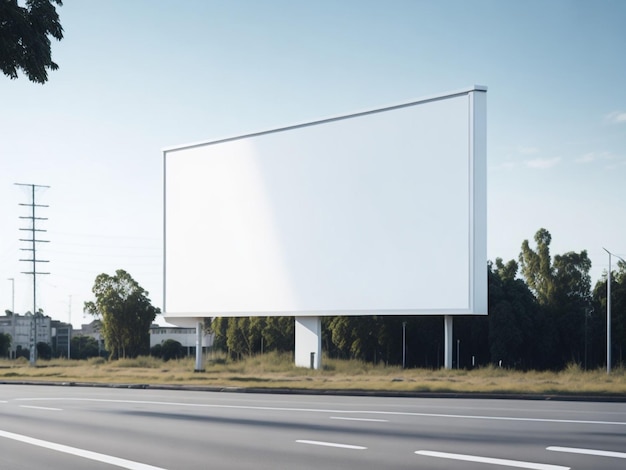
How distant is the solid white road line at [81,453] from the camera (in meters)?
11.1

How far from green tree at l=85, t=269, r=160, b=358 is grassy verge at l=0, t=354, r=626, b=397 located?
11.1m

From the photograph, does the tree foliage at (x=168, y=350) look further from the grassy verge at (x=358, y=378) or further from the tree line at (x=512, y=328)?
the grassy verge at (x=358, y=378)

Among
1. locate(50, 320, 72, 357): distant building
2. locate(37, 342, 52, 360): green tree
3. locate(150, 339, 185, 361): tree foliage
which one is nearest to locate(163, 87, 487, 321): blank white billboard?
locate(150, 339, 185, 361): tree foliage

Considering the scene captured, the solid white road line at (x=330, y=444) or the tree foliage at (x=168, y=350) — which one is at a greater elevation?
the solid white road line at (x=330, y=444)

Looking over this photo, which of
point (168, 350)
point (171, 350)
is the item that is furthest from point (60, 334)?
point (168, 350)

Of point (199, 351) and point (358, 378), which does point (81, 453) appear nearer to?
point (358, 378)

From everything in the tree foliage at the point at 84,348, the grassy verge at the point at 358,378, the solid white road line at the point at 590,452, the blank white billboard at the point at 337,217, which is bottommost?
the tree foliage at the point at 84,348

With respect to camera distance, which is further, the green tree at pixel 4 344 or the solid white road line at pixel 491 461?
the green tree at pixel 4 344

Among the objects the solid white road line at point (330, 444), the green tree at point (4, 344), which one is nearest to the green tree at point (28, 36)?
the solid white road line at point (330, 444)

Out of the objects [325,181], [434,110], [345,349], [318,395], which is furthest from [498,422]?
[345,349]

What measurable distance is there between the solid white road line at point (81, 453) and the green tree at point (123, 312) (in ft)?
175

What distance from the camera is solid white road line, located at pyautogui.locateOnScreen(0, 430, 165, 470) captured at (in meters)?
11.1

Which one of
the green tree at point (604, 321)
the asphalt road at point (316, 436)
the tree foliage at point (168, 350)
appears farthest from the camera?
the tree foliage at point (168, 350)

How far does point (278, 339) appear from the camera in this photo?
7044cm
